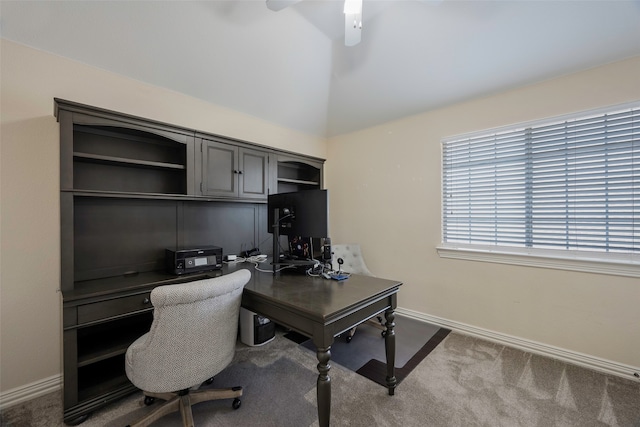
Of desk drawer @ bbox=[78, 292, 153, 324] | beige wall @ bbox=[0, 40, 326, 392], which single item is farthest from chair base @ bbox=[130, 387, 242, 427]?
beige wall @ bbox=[0, 40, 326, 392]

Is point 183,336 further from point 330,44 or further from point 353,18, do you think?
point 330,44

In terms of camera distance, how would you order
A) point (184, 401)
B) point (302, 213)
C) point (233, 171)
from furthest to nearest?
point (233, 171), point (302, 213), point (184, 401)

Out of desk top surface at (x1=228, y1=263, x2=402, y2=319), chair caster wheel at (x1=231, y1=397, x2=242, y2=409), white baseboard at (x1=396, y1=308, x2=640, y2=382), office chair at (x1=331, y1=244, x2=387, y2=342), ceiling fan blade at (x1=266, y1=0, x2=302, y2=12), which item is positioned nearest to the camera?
desk top surface at (x1=228, y1=263, x2=402, y2=319)

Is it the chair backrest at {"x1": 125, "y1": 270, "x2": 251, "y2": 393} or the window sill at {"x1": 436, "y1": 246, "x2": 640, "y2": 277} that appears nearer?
the chair backrest at {"x1": 125, "y1": 270, "x2": 251, "y2": 393}

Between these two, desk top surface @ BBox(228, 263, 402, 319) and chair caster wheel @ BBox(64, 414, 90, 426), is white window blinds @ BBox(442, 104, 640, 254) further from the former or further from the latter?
chair caster wheel @ BBox(64, 414, 90, 426)

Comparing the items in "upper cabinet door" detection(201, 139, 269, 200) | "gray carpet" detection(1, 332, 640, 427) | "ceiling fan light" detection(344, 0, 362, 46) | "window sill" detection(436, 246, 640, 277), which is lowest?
"gray carpet" detection(1, 332, 640, 427)

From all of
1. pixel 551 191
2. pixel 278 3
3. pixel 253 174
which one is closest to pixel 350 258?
pixel 253 174

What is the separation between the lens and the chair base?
1.47 meters

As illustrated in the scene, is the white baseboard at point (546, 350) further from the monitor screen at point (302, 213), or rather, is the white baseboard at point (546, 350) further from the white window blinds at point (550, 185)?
the monitor screen at point (302, 213)

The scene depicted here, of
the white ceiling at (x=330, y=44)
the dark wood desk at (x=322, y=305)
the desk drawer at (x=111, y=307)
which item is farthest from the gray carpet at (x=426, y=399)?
the white ceiling at (x=330, y=44)

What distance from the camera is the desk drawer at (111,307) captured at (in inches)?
65.2

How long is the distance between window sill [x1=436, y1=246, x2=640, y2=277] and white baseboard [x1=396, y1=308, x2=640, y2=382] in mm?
734

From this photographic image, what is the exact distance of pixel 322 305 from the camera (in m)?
1.41

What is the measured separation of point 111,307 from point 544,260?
11.8 ft
